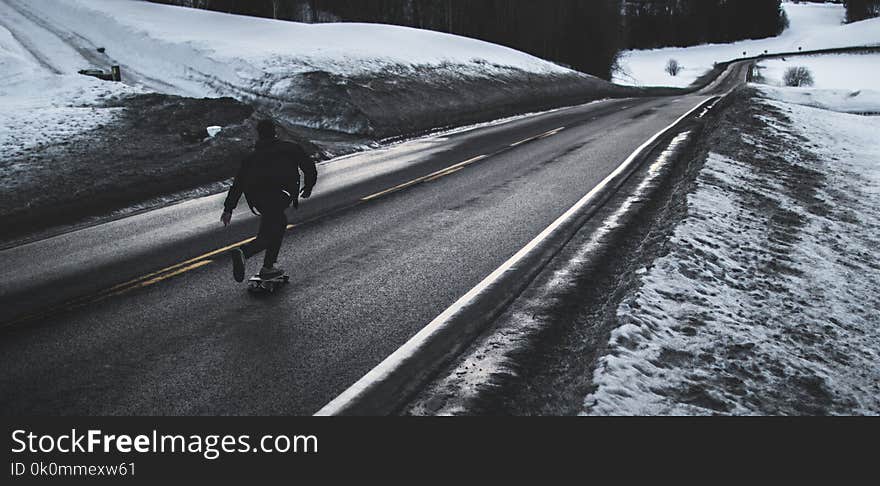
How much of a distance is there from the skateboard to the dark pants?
19cm

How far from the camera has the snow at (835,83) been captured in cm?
2922

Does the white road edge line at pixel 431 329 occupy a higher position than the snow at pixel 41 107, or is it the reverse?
the snow at pixel 41 107

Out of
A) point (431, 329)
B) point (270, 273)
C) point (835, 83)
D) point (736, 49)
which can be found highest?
point (736, 49)

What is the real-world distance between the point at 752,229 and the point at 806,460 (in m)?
5.45

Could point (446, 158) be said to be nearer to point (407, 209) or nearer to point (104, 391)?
point (407, 209)

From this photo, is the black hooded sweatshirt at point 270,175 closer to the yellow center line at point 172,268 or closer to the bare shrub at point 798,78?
the yellow center line at point 172,268

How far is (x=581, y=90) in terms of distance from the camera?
138ft

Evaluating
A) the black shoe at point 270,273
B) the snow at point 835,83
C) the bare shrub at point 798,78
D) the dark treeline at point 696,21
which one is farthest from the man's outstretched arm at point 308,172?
the dark treeline at point 696,21

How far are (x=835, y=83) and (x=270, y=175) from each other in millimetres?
66036

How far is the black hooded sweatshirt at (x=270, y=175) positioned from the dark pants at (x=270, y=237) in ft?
0.28

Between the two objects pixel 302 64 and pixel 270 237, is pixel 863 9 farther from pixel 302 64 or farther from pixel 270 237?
pixel 270 237

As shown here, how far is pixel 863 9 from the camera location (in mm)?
143750

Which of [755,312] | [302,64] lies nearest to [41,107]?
[302,64]

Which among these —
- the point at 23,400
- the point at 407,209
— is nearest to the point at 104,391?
the point at 23,400
